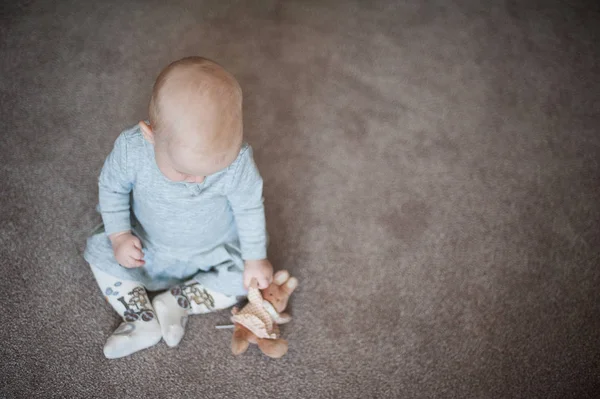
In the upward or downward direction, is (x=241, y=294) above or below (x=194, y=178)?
below

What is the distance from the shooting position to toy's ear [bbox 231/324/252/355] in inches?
33.4

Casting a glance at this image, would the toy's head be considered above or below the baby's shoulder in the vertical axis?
below

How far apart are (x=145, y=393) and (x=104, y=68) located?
0.81 metres

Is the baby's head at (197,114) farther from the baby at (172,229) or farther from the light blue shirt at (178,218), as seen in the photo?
the light blue shirt at (178,218)

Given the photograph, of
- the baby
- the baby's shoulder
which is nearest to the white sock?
the baby

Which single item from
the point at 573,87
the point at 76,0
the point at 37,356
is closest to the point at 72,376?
the point at 37,356

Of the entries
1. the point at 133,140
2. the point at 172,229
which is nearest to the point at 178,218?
the point at 172,229

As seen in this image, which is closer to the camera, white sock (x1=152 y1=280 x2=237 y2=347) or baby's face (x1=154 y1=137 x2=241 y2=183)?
baby's face (x1=154 y1=137 x2=241 y2=183)

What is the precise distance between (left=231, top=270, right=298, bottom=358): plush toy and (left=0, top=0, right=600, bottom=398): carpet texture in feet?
0.13

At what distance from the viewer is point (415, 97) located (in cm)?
134

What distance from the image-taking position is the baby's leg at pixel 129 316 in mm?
826

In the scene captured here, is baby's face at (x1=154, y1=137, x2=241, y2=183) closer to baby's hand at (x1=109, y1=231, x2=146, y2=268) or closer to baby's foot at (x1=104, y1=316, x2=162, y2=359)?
baby's hand at (x1=109, y1=231, x2=146, y2=268)

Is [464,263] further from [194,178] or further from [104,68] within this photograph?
[104,68]

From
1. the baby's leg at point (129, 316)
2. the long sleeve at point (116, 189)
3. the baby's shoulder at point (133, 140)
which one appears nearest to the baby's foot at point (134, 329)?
the baby's leg at point (129, 316)
